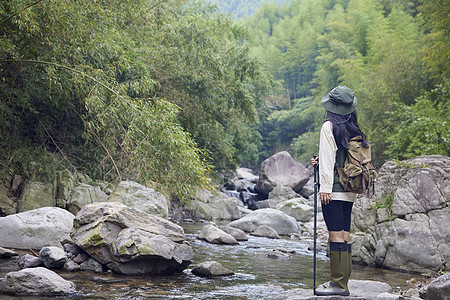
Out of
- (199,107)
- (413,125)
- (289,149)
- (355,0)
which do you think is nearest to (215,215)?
(199,107)

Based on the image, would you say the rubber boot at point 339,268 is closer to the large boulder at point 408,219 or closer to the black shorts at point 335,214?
the black shorts at point 335,214

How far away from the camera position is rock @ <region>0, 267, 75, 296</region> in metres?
4.52

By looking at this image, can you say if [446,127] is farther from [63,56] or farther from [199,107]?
[63,56]

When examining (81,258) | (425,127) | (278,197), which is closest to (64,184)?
(81,258)

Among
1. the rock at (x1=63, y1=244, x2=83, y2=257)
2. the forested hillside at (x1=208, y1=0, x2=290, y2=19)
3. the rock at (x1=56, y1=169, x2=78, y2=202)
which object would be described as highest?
the forested hillside at (x1=208, y1=0, x2=290, y2=19)

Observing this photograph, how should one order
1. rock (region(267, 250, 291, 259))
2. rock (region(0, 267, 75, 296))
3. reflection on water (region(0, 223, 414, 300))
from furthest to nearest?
rock (region(267, 250, 291, 259)) < reflection on water (region(0, 223, 414, 300)) < rock (region(0, 267, 75, 296))

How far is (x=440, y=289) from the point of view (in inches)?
158

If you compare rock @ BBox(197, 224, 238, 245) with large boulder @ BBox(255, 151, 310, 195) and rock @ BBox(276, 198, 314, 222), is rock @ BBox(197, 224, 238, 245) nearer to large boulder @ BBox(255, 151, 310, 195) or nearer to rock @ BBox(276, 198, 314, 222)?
rock @ BBox(276, 198, 314, 222)

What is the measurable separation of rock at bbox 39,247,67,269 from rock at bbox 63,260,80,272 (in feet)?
0.19

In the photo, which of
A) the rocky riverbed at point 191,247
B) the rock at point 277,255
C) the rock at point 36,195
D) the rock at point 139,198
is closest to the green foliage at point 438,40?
the rocky riverbed at point 191,247

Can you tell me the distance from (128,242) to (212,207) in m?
10.8

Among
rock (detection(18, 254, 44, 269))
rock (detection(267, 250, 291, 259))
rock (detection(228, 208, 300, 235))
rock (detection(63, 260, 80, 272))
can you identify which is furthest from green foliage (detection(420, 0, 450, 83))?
rock (detection(18, 254, 44, 269))

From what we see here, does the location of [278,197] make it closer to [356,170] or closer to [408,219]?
[408,219]

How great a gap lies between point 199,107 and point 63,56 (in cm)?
637
